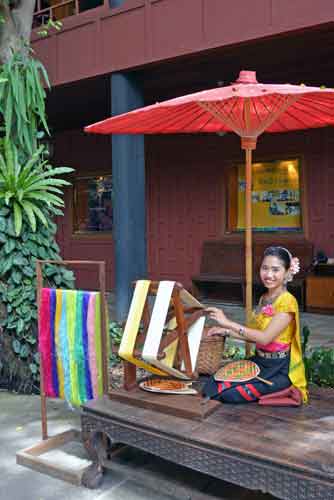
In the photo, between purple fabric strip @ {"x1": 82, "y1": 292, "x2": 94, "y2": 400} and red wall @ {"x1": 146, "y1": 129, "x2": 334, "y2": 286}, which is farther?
red wall @ {"x1": 146, "y1": 129, "x2": 334, "y2": 286}

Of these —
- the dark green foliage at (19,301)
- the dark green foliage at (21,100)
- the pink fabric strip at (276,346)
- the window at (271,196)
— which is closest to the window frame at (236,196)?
the window at (271,196)

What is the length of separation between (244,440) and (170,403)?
0.59m

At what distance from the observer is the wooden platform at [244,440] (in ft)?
7.95

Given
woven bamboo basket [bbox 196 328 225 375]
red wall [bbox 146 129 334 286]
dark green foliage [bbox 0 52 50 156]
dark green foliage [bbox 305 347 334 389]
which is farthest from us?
red wall [bbox 146 129 334 286]

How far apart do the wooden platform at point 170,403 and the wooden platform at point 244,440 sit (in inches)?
1.3

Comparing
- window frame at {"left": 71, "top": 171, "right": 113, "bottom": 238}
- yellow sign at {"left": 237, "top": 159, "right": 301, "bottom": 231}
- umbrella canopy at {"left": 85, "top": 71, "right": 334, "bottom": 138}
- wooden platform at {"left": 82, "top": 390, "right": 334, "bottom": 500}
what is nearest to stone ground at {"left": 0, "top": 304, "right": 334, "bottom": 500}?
wooden platform at {"left": 82, "top": 390, "right": 334, "bottom": 500}

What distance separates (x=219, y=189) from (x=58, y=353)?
697 centimetres

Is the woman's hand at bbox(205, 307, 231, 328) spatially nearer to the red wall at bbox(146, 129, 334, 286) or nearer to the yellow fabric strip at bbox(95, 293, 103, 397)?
the yellow fabric strip at bbox(95, 293, 103, 397)

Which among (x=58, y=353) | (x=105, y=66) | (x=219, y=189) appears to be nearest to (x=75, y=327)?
(x=58, y=353)

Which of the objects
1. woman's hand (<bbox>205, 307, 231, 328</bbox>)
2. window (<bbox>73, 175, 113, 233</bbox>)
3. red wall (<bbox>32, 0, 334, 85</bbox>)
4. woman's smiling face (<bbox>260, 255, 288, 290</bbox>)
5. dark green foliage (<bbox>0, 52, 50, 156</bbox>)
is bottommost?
woman's hand (<bbox>205, 307, 231, 328</bbox>)

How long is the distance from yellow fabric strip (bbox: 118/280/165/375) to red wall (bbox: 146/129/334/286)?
20.4ft

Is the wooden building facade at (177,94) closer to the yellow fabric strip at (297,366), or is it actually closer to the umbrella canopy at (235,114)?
the umbrella canopy at (235,114)

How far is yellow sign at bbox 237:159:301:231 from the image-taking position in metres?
9.30

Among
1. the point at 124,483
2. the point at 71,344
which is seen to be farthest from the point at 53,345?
the point at 124,483
